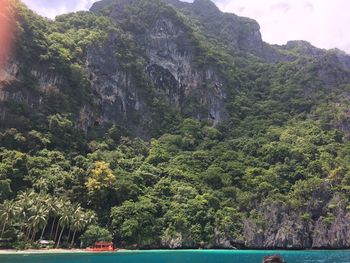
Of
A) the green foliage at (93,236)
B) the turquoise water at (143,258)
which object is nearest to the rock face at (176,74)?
the green foliage at (93,236)

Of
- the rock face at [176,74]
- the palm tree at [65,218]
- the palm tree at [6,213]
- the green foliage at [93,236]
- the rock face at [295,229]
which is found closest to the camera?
the palm tree at [6,213]

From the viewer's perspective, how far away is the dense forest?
71125 mm

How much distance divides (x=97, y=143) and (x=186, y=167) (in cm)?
A: 1999

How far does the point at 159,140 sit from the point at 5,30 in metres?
42.9

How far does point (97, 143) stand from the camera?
3725 inches

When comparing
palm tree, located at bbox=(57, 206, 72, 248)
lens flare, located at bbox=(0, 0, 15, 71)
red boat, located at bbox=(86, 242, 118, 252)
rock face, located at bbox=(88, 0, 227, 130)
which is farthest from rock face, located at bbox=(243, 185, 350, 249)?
lens flare, located at bbox=(0, 0, 15, 71)

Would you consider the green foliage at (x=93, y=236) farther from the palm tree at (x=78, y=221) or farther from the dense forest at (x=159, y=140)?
the palm tree at (x=78, y=221)

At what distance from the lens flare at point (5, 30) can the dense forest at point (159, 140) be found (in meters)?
1.61

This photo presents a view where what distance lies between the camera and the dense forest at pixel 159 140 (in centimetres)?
7112

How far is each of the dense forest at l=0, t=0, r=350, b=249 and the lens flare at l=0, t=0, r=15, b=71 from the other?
5.29ft

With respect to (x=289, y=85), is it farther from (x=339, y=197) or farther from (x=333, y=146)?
(x=339, y=197)

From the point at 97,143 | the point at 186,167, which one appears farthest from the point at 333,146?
the point at 97,143

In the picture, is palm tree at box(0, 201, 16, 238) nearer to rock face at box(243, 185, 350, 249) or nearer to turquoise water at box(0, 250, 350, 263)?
turquoise water at box(0, 250, 350, 263)

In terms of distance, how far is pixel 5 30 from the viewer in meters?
92.1
